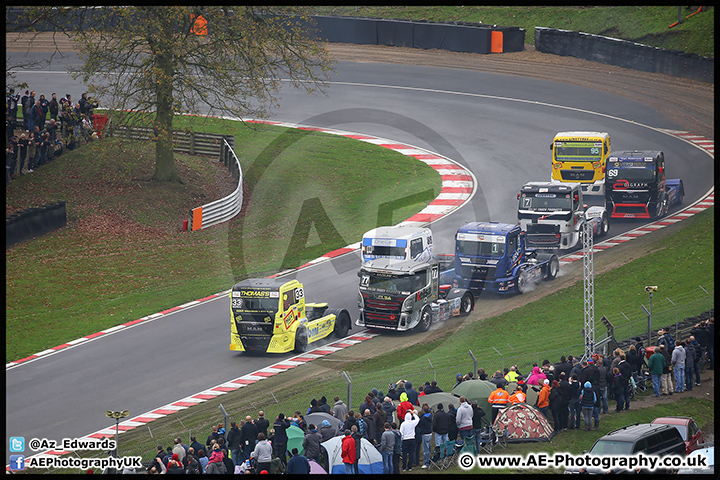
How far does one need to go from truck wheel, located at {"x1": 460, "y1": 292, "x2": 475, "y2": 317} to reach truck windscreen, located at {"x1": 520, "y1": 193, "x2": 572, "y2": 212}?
576 cm

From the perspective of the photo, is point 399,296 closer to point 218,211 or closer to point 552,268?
Answer: point 552,268

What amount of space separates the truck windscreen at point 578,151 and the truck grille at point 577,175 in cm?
48

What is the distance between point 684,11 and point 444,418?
4658cm

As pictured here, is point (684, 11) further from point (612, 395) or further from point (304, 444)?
point (304, 444)

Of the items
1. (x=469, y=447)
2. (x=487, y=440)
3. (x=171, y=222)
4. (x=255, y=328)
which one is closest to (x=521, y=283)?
(x=255, y=328)

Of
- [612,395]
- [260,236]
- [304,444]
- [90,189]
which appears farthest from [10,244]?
[612,395]

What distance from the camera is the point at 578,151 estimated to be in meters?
37.1

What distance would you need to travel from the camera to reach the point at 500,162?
146ft

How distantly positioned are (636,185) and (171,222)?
2071cm

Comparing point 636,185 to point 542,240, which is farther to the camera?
point 636,185

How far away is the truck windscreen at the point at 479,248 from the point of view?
29.2 meters

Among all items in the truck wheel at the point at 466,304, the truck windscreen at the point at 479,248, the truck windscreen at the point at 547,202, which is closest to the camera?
the truck wheel at the point at 466,304

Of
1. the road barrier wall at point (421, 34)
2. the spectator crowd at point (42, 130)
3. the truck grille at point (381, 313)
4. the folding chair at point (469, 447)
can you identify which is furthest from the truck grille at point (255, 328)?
the road barrier wall at point (421, 34)

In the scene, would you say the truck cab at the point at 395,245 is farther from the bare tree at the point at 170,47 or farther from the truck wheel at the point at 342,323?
the bare tree at the point at 170,47
